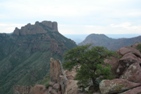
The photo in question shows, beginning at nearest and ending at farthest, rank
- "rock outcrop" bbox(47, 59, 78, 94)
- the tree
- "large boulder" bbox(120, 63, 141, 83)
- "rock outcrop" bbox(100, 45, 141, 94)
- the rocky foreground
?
"rock outcrop" bbox(100, 45, 141, 94) → the rocky foreground → "large boulder" bbox(120, 63, 141, 83) → the tree → "rock outcrop" bbox(47, 59, 78, 94)

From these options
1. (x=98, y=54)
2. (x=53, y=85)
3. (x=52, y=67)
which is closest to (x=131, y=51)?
(x=98, y=54)

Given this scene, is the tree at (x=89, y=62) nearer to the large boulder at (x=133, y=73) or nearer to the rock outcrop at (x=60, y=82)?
the large boulder at (x=133, y=73)

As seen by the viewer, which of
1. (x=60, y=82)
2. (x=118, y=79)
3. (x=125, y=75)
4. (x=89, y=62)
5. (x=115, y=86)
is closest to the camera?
(x=115, y=86)

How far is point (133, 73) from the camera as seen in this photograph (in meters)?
41.0

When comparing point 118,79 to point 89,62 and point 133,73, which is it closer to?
point 133,73

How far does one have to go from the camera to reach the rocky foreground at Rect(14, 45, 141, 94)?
36719mm

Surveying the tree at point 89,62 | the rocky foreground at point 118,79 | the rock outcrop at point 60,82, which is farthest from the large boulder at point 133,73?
the rock outcrop at point 60,82

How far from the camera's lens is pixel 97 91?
42.6 metres

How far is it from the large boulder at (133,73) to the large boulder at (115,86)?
313cm

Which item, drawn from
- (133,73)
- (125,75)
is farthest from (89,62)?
(133,73)

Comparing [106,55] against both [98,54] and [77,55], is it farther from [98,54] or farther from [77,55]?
[77,55]

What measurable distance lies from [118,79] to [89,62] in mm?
7171

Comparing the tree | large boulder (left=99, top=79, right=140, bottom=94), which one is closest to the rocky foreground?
large boulder (left=99, top=79, right=140, bottom=94)

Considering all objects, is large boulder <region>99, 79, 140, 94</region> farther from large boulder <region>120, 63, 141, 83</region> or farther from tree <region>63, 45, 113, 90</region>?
tree <region>63, 45, 113, 90</region>
